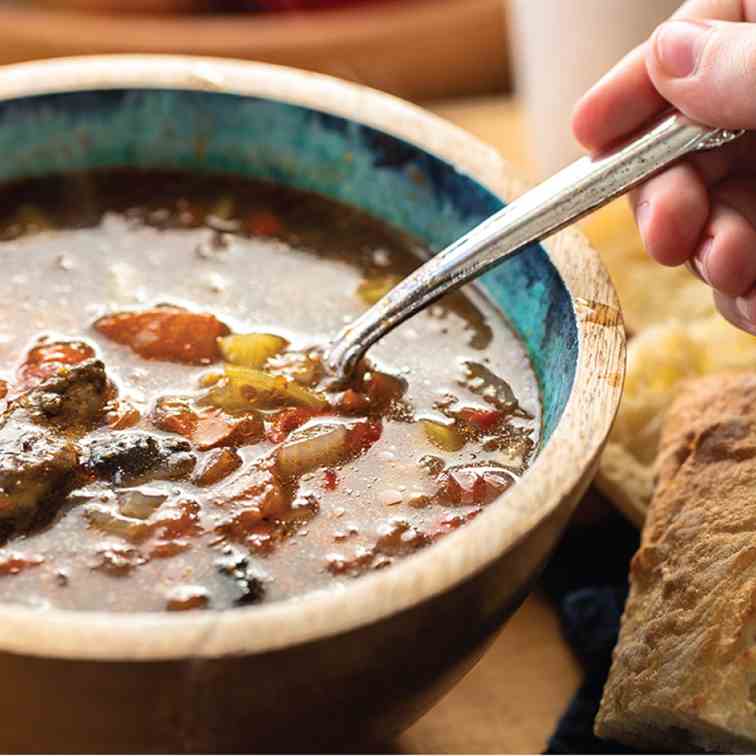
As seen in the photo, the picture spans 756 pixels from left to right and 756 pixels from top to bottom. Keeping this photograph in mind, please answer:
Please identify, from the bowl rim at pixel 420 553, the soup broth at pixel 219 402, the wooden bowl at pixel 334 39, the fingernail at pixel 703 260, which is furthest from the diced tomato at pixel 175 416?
the wooden bowl at pixel 334 39

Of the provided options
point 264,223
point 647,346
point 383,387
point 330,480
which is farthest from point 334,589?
point 647,346

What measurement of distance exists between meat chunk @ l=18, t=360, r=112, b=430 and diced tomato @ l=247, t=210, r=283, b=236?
1.73 feet

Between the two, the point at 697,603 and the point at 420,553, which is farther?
the point at 697,603

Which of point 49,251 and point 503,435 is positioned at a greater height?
point 49,251

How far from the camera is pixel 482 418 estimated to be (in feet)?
6.48

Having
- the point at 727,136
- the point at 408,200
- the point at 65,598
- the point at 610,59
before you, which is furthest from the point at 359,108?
the point at 65,598

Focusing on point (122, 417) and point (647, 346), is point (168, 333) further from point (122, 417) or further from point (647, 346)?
point (647, 346)

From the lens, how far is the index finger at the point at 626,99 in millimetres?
2150

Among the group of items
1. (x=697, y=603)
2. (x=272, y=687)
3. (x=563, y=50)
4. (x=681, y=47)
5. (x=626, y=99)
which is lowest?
(x=697, y=603)

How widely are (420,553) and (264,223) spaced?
0.96 m

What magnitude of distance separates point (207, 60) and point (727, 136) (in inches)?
37.7

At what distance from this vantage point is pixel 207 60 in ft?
8.07

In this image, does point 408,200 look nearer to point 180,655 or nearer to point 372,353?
point 372,353

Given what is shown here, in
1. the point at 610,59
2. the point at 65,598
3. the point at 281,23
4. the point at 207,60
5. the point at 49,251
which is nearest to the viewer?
the point at 65,598
